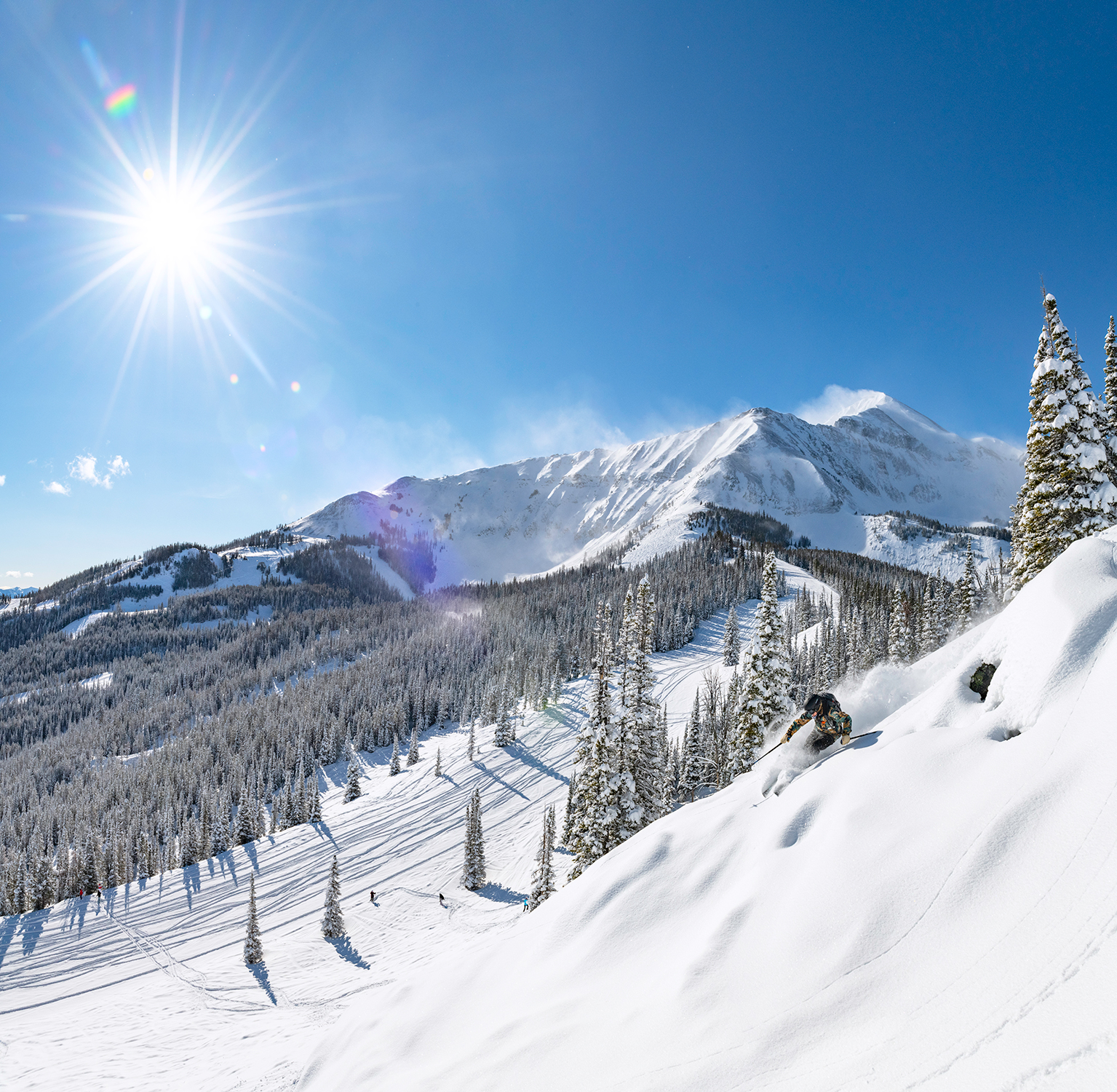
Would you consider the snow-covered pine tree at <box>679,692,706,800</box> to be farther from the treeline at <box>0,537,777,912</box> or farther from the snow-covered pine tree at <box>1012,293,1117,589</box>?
the snow-covered pine tree at <box>1012,293,1117,589</box>

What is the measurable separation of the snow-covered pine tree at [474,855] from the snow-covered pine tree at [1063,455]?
1517 inches

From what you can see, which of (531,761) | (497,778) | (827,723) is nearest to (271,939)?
(497,778)

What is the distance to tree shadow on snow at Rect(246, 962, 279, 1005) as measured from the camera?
88.3 feet

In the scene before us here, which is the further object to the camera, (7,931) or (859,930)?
(7,931)

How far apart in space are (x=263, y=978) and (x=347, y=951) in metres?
4.71

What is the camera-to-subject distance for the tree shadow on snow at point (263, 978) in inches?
1059

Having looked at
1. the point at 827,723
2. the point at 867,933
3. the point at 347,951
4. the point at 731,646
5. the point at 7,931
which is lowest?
the point at 347,951

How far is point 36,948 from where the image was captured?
40.6m

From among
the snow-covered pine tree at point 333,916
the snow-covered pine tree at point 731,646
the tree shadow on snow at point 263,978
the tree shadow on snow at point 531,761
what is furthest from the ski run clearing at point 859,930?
the snow-covered pine tree at point 731,646

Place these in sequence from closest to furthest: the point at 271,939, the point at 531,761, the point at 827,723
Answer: the point at 827,723, the point at 271,939, the point at 531,761

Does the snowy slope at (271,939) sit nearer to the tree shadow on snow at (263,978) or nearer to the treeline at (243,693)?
the tree shadow on snow at (263,978)

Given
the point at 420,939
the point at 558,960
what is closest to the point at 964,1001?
the point at 558,960

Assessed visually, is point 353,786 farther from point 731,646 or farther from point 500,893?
point 731,646

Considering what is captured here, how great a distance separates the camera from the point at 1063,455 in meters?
16.5
